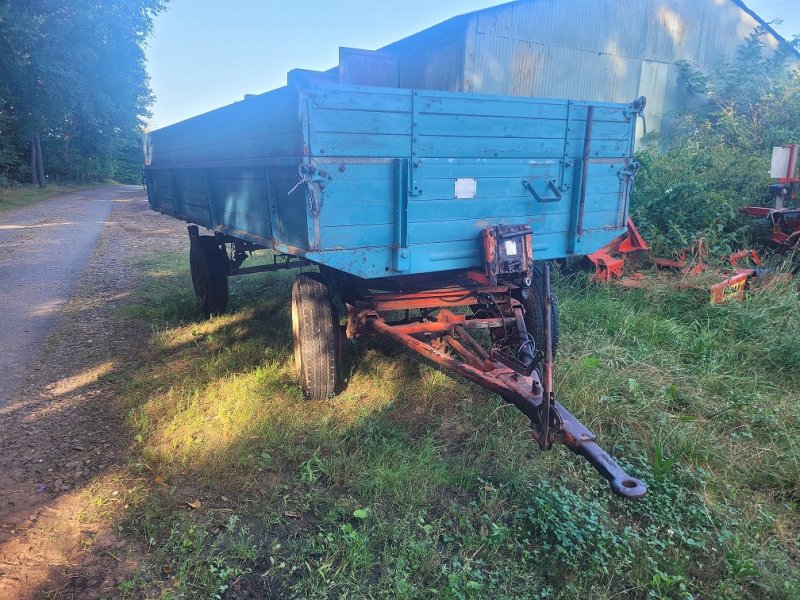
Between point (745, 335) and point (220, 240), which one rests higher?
point (220, 240)

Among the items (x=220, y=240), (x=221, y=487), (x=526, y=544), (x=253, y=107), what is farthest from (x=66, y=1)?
(x=526, y=544)

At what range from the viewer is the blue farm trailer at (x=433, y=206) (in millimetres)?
3133

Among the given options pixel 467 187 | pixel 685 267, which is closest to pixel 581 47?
pixel 685 267

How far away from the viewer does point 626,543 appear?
260 centimetres

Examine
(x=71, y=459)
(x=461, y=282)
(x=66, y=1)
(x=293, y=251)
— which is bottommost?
(x=71, y=459)

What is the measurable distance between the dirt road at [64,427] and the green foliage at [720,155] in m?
6.77

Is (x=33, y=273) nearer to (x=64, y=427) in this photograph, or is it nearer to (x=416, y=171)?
(x=64, y=427)

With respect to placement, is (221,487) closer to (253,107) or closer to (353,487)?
(353,487)

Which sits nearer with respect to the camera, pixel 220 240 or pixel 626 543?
pixel 626 543

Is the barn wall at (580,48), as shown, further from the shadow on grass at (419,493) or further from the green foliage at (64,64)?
the green foliage at (64,64)

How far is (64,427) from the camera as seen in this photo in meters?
3.92

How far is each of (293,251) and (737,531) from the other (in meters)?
2.84

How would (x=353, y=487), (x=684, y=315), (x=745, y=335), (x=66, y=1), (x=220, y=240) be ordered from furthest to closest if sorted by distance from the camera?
(x=66, y=1) < (x=220, y=240) < (x=684, y=315) < (x=745, y=335) < (x=353, y=487)

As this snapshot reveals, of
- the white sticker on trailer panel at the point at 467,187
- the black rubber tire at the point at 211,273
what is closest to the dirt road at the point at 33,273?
the black rubber tire at the point at 211,273
